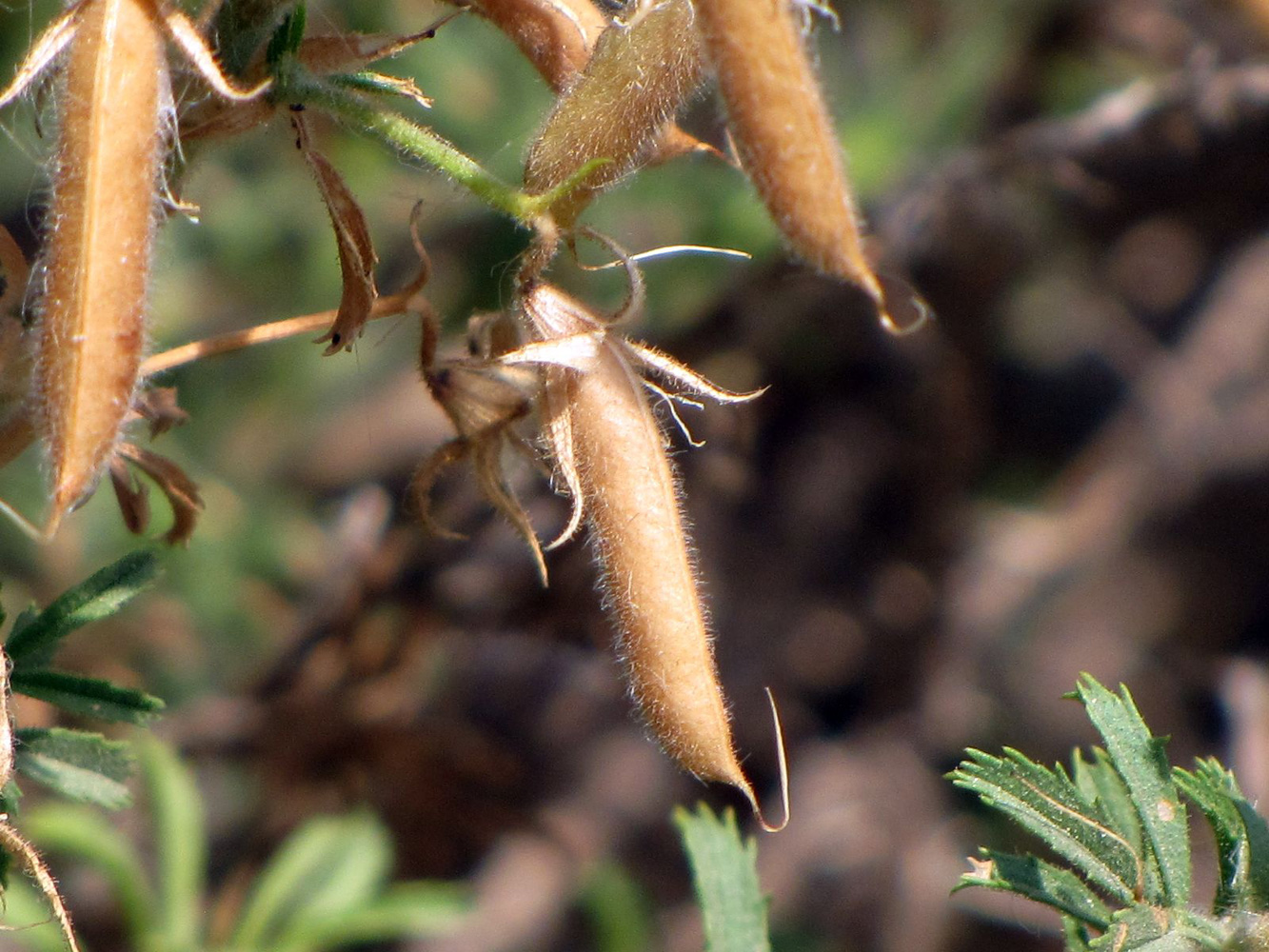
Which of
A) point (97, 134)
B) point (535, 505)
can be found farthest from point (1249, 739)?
point (97, 134)

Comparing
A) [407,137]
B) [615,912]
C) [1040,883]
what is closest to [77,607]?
[407,137]

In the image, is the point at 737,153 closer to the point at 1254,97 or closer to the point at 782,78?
the point at 782,78

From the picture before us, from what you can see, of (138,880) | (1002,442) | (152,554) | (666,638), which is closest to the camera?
(666,638)

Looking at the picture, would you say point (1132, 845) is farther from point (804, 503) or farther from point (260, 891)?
point (804, 503)

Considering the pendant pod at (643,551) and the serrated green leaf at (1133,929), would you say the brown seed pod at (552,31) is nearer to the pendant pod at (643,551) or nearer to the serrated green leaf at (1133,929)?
the pendant pod at (643,551)

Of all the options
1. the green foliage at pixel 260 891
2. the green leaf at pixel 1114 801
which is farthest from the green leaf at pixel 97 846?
the green leaf at pixel 1114 801

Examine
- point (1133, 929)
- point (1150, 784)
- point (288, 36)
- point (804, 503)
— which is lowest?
point (1133, 929)
